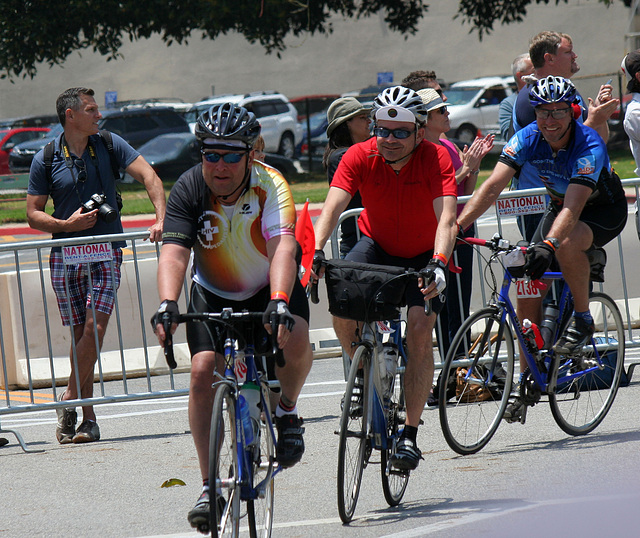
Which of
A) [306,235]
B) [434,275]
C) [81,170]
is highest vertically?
[81,170]

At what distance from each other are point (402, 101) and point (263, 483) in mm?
2187

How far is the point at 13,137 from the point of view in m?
28.8

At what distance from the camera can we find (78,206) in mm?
7203

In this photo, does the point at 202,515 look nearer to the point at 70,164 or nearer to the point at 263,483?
the point at 263,483

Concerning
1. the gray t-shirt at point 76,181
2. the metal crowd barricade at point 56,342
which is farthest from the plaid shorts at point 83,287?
the metal crowd barricade at point 56,342

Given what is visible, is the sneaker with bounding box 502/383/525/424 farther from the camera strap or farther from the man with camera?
the camera strap

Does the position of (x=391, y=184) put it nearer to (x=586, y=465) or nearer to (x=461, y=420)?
(x=461, y=420)

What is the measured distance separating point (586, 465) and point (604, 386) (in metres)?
1.17

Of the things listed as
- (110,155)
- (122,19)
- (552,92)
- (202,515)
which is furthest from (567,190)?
(122,19)

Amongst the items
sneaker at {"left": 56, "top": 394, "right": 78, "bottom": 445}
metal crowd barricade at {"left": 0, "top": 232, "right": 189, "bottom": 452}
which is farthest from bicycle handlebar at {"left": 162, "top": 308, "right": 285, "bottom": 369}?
metal crowd barricade at {"left": 0, "top": 232, "right": 189, "bottom": 452}

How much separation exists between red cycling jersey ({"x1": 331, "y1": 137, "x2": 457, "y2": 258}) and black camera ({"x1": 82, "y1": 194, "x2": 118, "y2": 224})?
2.03 meters

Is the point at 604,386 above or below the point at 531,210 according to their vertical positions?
below

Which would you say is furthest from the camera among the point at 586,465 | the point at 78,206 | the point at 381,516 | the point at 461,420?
the point at 78,206

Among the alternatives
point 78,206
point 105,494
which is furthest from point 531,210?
point 105,494
